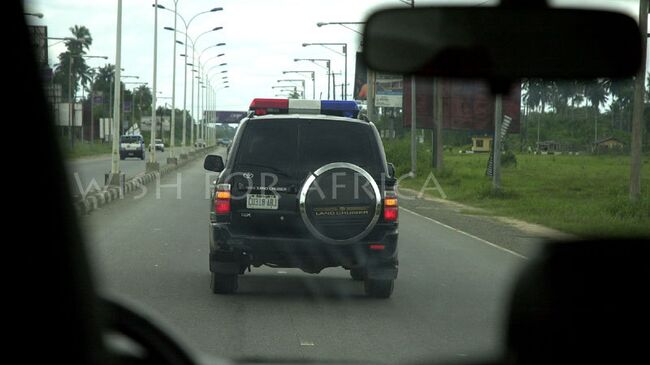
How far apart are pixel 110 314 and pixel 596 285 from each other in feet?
2.59

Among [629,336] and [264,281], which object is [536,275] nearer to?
[629,336]

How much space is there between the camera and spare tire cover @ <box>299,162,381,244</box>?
9.48 meters

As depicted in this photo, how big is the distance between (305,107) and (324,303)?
35.9 ft

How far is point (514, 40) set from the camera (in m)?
3.31

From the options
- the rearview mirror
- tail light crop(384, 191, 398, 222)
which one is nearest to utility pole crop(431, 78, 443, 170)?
tail light crop(384, 191, 398, 222)

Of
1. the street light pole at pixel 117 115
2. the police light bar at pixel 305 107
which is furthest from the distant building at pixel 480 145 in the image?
the police light bar at pixel 305 107

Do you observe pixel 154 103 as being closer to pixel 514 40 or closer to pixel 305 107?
pixel 305 107

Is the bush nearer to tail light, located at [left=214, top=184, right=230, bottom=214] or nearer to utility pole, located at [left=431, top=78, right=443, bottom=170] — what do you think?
utility pole, located at [left=431, top=78, right=443, bottom=170]

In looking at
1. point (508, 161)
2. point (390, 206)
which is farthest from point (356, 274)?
point (508, 161)

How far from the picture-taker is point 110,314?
1704 mm

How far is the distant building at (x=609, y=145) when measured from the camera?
102m

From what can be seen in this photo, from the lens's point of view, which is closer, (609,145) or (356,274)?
(356,274)

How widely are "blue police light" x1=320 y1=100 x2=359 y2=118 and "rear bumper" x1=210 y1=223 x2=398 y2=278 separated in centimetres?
941

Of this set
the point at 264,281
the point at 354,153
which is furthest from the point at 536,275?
the point at 264,281
